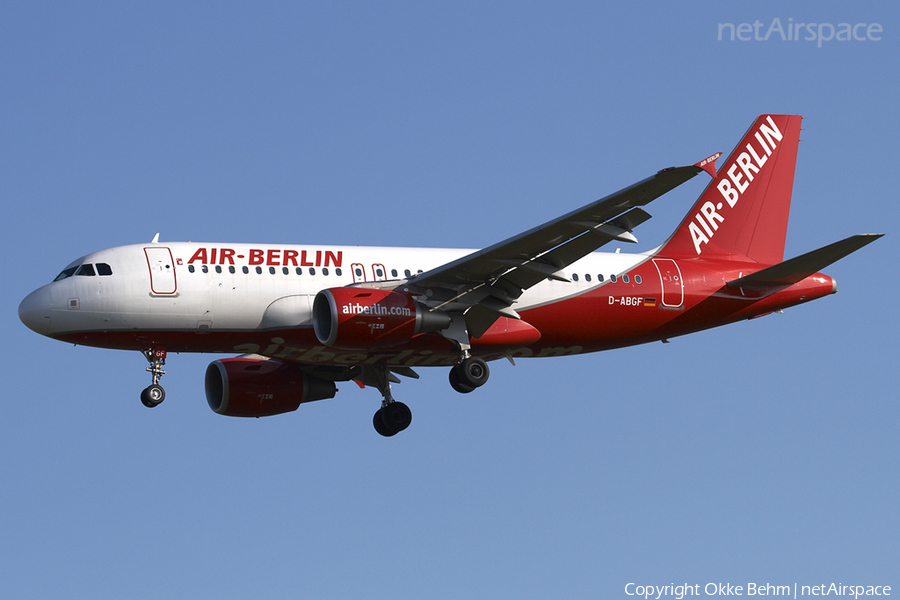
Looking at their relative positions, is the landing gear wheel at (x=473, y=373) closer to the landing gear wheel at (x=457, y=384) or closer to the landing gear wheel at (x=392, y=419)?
the landing gear wheel at (x=457, y=384)

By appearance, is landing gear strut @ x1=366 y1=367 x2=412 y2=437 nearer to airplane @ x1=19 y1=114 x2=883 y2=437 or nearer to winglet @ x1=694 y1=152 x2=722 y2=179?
airplane @ x1=19 y1=114 x2=883 y2=437

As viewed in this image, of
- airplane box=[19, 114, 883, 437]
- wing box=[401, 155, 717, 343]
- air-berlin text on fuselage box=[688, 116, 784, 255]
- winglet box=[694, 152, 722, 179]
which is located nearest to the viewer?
winglet box=[694, 152, 722, 179]

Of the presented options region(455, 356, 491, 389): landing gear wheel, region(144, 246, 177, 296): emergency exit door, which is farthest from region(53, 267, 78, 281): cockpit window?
region(455, 356, 491, 389): landing gear wheel

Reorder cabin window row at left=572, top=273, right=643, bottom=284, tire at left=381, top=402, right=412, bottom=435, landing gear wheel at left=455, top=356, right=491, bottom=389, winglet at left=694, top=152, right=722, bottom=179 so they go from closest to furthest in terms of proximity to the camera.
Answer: winglet at left=694, top=152, right=722, bottom=179 < landing gear wheel at left=455, top=356, right=491, bottom=389 < cabin window row at left=572, top=273, right=643, bottom=284 < tire at left=381, top=402, right=412, bottom=435

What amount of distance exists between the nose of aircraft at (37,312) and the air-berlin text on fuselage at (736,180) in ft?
65.0

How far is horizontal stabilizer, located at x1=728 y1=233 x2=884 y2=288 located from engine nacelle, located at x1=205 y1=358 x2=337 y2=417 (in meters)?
13.7

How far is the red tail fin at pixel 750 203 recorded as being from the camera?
133 ft

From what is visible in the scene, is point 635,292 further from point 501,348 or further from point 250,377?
point 250,377

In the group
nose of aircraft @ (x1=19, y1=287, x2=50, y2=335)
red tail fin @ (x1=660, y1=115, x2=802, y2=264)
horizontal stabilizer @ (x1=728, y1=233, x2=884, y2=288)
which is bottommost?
nose of aircraft @ (x1=19, y1=287, x2=50, y2=335)

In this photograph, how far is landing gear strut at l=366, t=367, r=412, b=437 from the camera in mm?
39594

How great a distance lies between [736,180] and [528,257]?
38.2 feet

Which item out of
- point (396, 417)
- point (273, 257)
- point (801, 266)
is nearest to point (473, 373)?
point (396, 417)

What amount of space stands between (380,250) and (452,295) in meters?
2.87

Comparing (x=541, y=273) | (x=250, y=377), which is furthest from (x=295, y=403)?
(x=541, y=273)
